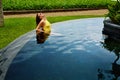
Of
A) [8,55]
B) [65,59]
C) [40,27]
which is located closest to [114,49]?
[65,59]

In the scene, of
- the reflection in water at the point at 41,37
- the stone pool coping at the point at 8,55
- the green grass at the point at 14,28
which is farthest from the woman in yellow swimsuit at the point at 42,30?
the green grass at the point at 14,28

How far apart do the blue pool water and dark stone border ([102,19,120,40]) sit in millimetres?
212

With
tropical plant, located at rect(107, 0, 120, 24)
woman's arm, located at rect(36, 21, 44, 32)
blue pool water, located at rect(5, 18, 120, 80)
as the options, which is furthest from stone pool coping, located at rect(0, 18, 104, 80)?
tropical plant, located at rect(107, 0, 120, 24)

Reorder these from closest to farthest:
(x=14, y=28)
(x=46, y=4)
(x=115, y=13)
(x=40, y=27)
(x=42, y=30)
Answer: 1. (x=42, y=30)
2. (x=40, y=27)
3. (x=115, y=13)
4. (x=14, y=28)
5. (x=46, y=4)

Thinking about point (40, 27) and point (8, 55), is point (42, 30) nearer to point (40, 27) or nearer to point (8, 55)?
point (40, 27)

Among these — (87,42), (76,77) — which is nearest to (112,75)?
(76,77)

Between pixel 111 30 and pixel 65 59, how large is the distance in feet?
5.40

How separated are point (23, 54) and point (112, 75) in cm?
143

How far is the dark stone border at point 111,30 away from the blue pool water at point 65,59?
21 cm

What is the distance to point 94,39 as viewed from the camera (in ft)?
17.3

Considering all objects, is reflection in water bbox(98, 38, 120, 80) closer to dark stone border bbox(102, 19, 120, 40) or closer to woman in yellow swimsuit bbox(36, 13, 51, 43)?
dark stone border bbox(102, 19, 120, 40)

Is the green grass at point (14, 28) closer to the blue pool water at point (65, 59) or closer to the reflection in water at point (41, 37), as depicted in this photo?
the reflection in water at point (41, 37)

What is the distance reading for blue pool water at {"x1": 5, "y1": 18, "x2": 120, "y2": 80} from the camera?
377 cm

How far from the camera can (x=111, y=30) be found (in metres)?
5.58
